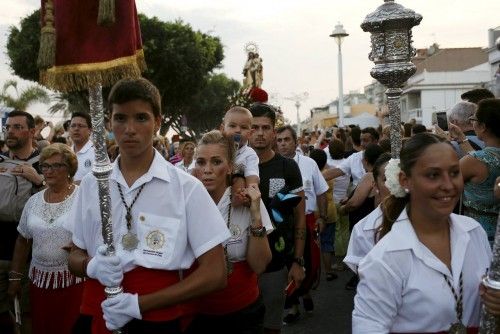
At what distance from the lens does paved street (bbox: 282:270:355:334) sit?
636cm

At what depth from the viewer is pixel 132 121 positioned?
112 inches

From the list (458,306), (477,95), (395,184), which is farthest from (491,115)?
(458,306)

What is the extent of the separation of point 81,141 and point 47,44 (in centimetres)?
420

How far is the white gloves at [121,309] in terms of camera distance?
2.66 meters

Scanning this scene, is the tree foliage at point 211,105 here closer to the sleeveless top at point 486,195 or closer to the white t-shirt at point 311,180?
the white t-shirt at point 311,180

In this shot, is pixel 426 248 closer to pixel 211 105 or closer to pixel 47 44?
pixel 47 44

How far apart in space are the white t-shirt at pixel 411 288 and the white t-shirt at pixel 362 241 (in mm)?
803

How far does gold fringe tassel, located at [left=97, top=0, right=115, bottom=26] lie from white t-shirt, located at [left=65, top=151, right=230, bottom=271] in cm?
69

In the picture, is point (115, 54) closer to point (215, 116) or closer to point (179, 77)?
point (179, 77)

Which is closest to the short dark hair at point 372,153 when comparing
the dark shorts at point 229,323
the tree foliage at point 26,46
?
the dark shorts at point 229,323

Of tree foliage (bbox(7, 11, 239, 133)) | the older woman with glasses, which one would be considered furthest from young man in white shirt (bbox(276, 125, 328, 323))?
tree foliage (bbox(7, 11, 239, 133))

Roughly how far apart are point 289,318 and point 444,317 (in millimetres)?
4320

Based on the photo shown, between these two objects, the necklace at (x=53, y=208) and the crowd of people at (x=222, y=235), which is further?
the necklace at (x=53, y=208)

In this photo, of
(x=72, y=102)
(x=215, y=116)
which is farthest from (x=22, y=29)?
(x=215, y=116)
